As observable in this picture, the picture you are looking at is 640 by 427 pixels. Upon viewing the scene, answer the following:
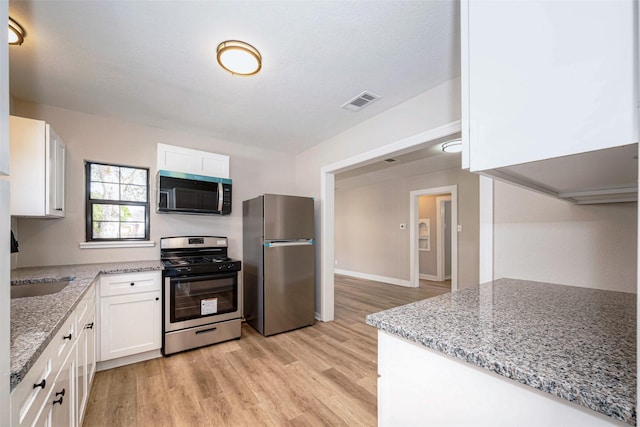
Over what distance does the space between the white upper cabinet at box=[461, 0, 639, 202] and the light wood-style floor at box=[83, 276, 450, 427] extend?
1833mm

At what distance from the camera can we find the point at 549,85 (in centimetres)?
59

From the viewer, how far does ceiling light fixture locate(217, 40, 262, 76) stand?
1744 millimetres

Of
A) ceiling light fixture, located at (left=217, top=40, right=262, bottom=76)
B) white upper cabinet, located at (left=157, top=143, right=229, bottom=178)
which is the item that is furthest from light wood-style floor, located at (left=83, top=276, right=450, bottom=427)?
ceiling light fixture, located at (left=217, top=40, right=262, bottom=76)

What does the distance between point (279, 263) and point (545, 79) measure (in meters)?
2.88

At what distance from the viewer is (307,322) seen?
3.33 m

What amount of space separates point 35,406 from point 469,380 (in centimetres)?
137

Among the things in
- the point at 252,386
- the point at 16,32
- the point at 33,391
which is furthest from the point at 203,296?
the point at 16,32

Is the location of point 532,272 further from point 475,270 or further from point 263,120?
point 475,270

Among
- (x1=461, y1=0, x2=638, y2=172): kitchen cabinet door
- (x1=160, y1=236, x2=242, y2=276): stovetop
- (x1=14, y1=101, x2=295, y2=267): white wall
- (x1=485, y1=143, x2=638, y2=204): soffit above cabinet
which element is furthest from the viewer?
(x1=160, y1=236, x2=242, y2=276): stovetop

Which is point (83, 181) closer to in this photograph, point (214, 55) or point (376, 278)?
point (214, 55)

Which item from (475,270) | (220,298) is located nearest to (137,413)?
(220,298)

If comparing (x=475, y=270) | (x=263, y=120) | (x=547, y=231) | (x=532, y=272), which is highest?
(x=263, y=120)

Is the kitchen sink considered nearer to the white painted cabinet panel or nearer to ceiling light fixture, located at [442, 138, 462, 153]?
the white painted cabinet panel

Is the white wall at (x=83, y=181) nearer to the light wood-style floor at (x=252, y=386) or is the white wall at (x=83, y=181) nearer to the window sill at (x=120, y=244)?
the window sill at (x=120, y=244)
